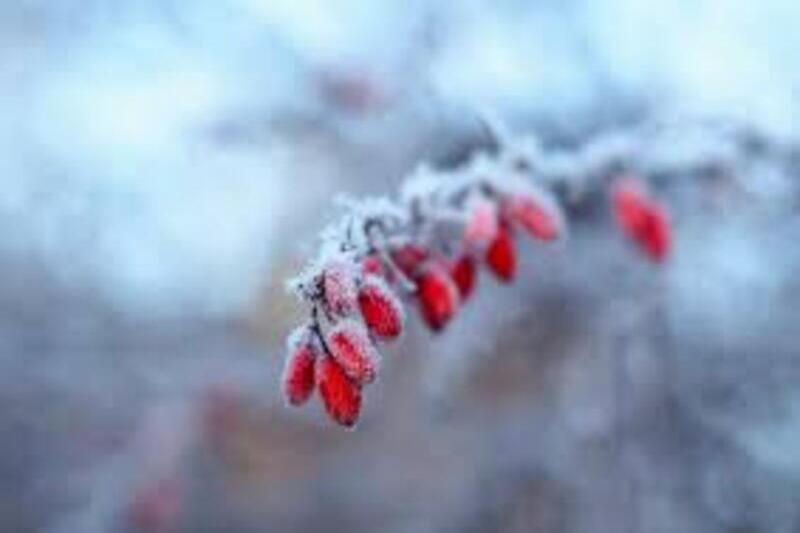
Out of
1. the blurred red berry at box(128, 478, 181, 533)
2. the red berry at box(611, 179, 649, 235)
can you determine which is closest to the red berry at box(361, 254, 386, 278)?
the red berry at box(611, 179, 649, 235)

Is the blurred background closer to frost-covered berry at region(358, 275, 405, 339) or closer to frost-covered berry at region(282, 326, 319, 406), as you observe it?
frost-covered berry at region(358, 275, 405, 339)

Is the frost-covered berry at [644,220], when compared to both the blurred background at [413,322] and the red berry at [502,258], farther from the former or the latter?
the red berry at [502,258]

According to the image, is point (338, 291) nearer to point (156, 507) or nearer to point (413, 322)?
point (413, 322)

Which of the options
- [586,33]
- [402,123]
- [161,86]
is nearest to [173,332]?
[161,86]

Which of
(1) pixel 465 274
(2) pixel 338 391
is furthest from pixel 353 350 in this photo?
(1) pixel 465 274

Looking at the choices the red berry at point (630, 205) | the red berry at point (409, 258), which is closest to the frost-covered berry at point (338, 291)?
the red berry at point (409, 258)

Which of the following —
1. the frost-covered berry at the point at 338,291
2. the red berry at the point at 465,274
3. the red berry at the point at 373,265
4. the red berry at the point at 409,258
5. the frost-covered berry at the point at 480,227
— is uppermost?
the frost-covered berry at the point at 480,227

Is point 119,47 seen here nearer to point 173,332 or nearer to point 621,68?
point 173,332

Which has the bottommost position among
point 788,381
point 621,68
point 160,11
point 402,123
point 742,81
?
point 788,381

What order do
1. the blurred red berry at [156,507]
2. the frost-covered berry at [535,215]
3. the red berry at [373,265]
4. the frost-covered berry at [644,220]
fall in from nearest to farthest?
the red berry at [373,265]
the frost-covered berry at [535,215]
the frost-covered berry at [644,220]
the blurred red berry at [156,507]
